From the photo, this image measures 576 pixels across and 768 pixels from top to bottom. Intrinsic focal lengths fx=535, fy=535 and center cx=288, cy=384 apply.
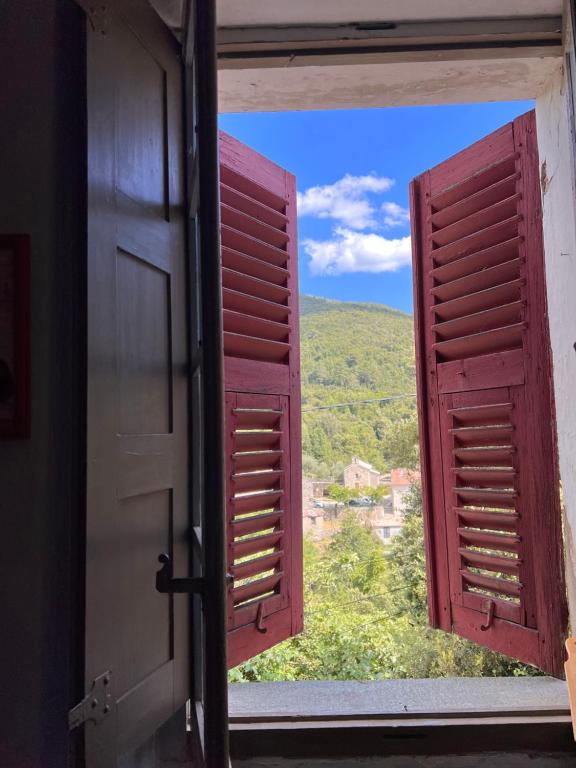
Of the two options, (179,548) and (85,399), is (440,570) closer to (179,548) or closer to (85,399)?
(179,548)

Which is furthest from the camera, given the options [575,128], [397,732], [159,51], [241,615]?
[241,615]

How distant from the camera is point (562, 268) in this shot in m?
1.56

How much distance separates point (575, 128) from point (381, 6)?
23.8 inches

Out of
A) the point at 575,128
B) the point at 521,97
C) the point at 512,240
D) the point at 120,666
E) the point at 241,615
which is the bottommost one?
the point at 241,615

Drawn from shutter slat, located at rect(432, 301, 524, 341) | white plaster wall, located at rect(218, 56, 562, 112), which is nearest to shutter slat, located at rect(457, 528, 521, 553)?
shutter slat, located at rect(432, 301, 524, 341)

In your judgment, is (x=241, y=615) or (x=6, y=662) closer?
(x=6, y=662)

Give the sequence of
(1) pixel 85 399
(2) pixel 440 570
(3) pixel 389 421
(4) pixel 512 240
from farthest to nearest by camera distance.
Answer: (3) pixel 389 421 → (2) pixel 440 570 → (4) pixel 512 240 → (1) pixel 85 399

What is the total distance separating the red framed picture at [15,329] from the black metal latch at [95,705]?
1.33 ft

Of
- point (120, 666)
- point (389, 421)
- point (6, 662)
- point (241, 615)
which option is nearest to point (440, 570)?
point (241, 615)

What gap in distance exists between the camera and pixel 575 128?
1.39m

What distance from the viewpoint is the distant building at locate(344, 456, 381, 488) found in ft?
34.7

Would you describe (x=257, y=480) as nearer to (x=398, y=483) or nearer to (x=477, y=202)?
(x=477, y=202)

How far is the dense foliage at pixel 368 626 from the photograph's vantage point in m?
2.90

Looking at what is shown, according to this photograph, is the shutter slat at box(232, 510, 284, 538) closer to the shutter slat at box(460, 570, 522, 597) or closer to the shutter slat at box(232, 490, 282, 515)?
the shutter slat at box(232, 490, 282, 515)
